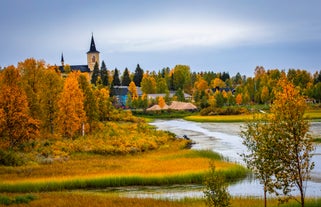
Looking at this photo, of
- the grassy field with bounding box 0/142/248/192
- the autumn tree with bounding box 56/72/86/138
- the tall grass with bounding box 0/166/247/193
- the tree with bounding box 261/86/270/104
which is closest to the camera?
the tall grass with bounding box 0/166/247/193

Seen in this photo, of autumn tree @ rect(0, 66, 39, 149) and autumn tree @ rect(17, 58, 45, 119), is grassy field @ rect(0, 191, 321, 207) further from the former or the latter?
autumn tree @ rect(17, 58, 45, 119)

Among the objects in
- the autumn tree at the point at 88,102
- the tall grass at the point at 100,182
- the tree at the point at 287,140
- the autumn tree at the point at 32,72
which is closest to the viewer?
the tree at the point at 287,140

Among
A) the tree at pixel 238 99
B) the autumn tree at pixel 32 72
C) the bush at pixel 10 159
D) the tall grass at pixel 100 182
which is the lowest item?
the tall grass at pixel 100 182

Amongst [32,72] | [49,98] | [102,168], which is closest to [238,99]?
[32,72]

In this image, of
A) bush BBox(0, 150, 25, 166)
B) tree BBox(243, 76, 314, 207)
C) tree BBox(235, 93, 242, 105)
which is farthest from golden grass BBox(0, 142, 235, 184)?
tree BBox(235, 93, 242, 105)

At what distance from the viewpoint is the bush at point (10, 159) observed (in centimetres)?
3994

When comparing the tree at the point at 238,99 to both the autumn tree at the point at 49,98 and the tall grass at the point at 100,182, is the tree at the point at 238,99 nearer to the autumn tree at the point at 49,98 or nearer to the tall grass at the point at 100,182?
the autumn tree at the point at 49,98

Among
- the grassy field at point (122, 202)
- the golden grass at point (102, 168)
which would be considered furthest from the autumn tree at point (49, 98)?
the grassy field at point (122, 202)

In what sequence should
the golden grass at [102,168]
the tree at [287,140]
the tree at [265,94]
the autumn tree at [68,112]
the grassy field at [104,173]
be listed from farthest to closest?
the tree at [265,94], the autumn tree at [68,112], the golden grass at [102,168], the grassy field at [104,173], the tree at [287,140]

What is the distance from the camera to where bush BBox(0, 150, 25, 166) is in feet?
131

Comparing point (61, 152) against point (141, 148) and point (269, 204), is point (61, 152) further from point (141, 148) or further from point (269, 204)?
point (269, 204)

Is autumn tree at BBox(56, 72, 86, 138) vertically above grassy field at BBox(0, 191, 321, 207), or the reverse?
autumn tree at BBox(56, 72, 86, 138)

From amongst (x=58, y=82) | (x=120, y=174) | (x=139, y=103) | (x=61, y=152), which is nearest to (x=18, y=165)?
(x=61, y=152)

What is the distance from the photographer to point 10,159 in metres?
40.3
